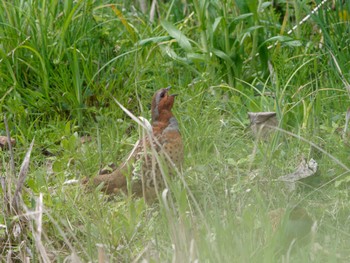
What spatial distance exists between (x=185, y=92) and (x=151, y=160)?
1195mm

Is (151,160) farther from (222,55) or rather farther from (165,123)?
(222,55)

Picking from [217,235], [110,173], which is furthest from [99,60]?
[217,235]

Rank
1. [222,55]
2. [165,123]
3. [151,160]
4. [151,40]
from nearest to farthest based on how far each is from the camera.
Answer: [151,160] → [165,123] → [222,55] → [151,40]

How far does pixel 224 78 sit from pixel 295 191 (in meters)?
1.77

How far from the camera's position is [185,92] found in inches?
241

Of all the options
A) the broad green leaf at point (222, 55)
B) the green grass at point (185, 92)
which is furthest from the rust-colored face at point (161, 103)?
the broad green leaf at point (222, 55)

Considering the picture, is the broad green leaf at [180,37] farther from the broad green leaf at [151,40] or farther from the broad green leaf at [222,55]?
the broad green leaf at [222,55]

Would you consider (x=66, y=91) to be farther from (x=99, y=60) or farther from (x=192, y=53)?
(x=192, y=53)

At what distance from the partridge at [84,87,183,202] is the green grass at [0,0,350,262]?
0.31ft

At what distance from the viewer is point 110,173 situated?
540 centimetres

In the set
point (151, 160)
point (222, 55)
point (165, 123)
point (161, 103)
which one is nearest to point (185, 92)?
point (222, 55)

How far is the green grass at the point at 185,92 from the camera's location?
490 centimetres

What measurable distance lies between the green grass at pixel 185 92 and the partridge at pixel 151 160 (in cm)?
10

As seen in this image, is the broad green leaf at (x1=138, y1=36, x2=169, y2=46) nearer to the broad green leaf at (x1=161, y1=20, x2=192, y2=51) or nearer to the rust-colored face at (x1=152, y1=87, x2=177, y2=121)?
the broad green leaf at (x1=161, y1=20, x2=192, y2=51)
